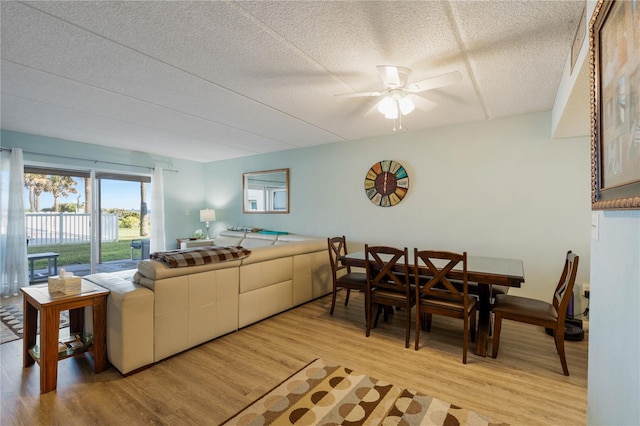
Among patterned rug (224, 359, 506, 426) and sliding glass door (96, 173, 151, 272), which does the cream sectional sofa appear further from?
sliding glass door (96, 173, 151, 272)

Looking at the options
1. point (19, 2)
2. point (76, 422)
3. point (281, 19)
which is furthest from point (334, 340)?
point (19, 2)

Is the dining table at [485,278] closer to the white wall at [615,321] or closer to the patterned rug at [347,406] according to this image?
the patterned rug at [347,406]

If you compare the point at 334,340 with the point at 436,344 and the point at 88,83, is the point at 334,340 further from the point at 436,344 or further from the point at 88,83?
the point at 88,83

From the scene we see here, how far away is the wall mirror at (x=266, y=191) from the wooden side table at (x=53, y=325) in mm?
3459

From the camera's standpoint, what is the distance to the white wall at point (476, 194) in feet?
10.5

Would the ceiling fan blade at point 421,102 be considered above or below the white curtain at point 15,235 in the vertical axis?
above

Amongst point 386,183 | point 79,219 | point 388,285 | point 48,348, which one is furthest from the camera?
point 79,219

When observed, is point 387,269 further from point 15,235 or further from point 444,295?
point 15,235

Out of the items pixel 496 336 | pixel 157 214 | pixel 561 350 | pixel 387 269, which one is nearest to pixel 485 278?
pixel 496 336

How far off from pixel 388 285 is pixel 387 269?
213 millimetres

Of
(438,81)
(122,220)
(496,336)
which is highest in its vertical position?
(438,81)

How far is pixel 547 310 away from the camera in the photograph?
2.33m

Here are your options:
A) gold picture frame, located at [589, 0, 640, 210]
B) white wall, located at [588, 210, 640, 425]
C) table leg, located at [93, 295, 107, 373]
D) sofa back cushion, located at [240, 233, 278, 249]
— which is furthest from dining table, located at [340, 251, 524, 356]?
sofa back cushion, located at [240, 233, 278, 249]

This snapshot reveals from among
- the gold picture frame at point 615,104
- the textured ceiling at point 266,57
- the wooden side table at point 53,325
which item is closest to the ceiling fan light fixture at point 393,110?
the textured ceiling at point 266,57
